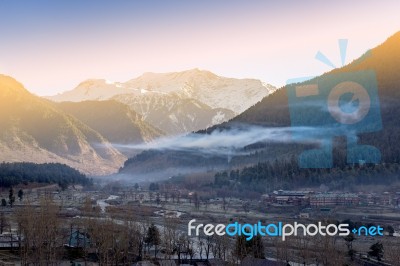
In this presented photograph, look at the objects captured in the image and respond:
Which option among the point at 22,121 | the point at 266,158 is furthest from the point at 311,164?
the point at 22,121

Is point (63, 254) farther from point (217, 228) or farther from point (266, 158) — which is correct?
point (266, 158)

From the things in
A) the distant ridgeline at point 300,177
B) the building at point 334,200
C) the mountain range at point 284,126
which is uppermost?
the mountain range at point 284,126

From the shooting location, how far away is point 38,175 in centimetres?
10575

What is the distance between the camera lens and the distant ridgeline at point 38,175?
99062mm

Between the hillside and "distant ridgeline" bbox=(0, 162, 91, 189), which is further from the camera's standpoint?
the hillside

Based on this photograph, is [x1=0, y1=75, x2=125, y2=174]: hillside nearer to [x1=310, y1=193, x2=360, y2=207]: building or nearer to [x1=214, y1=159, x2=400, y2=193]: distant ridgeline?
[x1=214, y1=159, x2=400, y2=193]: distant ridgeline

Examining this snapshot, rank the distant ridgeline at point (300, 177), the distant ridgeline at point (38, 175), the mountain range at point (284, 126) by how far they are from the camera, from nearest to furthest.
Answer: the distant ridgeline at point (300, 177)
the distant ridgeline at point (38, 175)
the mountain range at point (284, 126)

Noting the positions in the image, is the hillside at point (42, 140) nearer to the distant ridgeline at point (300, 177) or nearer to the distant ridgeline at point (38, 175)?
the distant ridgeline at point (38, 175)

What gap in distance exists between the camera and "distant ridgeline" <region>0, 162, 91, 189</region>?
99.1m

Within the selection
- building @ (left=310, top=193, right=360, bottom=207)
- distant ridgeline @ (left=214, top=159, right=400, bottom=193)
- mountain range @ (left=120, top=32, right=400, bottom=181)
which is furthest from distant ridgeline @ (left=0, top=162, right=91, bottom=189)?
building @ (left=310, top=193, right=360, bottom=207)

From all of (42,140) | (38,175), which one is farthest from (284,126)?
(42,140)

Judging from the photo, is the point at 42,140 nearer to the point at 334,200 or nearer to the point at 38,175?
the point at 38,175

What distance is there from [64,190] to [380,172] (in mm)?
58547

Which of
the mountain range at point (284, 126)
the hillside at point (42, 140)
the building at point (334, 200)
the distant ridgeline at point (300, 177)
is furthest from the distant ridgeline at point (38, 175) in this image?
the building at point (334, 200)
